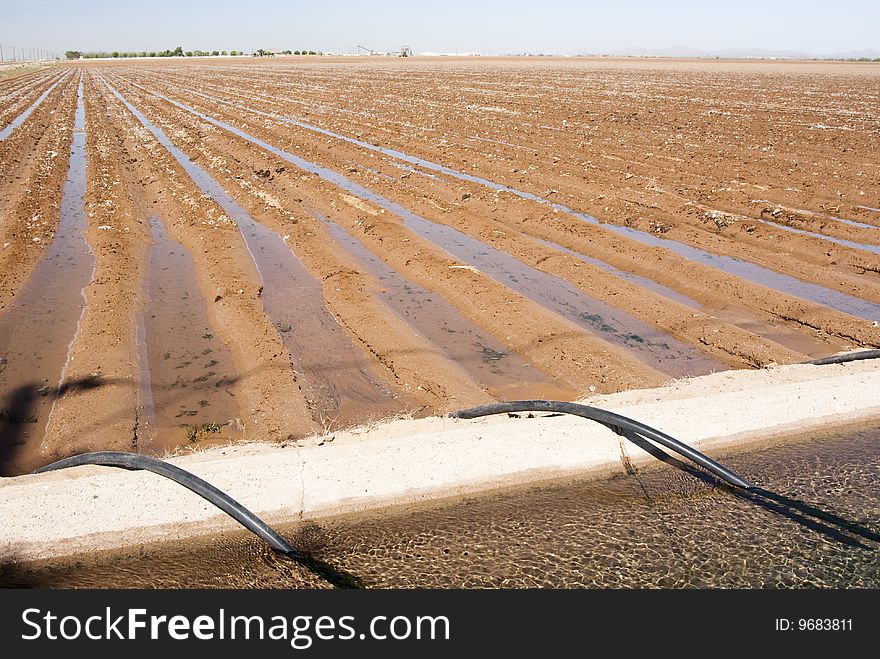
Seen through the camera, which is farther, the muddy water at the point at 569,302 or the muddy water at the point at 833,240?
the muddy water at the point at 833,240

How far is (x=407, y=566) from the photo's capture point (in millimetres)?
3586

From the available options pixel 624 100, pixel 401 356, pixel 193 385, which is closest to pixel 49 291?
pixel 193 385

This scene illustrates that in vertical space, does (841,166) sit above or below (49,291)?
above

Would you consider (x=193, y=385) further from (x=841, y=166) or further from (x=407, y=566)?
(x=841, y=166)

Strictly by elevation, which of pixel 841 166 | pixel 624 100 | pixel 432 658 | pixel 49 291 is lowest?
pixel 432 658

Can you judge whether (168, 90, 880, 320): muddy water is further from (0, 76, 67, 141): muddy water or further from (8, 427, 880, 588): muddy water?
(0, 76, 67, 141): muddy water

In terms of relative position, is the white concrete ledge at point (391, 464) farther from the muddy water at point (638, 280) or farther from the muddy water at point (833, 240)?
the muddy water at point (833, 240)

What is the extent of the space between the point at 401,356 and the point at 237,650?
3386 mm

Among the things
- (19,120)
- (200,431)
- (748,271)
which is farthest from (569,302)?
(19,120)

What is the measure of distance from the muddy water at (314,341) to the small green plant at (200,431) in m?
0.73

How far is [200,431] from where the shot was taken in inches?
197

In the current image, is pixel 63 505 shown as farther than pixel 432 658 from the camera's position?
Yes

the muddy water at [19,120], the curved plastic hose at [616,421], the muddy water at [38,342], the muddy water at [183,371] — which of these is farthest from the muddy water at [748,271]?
the muddy water at [19,120]

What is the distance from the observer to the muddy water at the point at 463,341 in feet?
18.9
